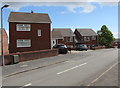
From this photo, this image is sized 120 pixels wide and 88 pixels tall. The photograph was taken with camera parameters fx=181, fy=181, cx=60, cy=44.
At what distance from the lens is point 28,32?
113ft

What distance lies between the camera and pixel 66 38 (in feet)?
206

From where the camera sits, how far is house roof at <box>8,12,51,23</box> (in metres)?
33.9

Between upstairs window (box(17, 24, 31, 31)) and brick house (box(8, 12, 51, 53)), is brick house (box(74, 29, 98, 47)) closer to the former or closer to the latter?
brick house (box(8, 12, 51, 53))

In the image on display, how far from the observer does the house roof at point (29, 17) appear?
33.9m

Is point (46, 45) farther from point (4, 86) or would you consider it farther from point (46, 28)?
point (4, 86)

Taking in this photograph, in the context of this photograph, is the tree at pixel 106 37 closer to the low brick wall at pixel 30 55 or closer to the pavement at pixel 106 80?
the low brick wall at pixel 30 55

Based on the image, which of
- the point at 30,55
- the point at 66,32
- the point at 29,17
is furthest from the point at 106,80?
the point at 66,32

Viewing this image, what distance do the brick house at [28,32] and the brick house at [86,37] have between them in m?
34.7

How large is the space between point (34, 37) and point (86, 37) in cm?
3965

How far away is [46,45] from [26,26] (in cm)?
Result: 548

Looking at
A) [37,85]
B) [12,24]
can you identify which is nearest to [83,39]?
[12,24]

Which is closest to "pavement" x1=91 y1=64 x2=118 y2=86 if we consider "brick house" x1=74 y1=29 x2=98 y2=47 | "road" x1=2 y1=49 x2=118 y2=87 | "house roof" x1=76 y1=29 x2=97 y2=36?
"road" x1=2 y1=49 x2=118 y2=87

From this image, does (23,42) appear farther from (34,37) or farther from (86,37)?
(86,37)

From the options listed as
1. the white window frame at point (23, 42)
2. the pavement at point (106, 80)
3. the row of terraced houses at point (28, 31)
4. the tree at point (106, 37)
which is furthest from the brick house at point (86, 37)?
the pavement at point (106, 80)
